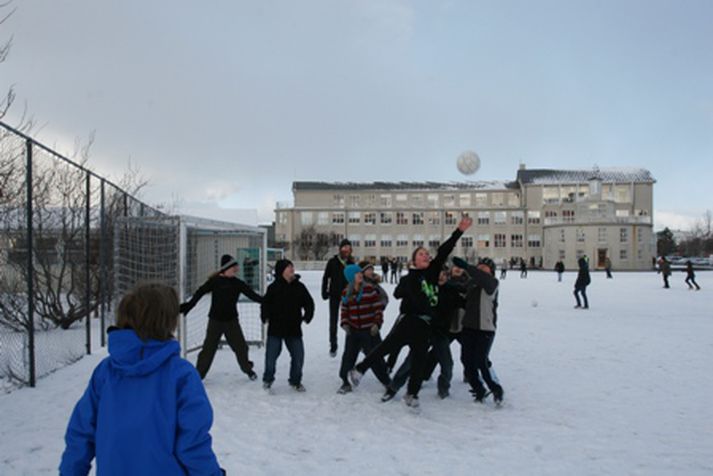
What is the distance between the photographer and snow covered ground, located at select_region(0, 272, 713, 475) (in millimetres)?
4590

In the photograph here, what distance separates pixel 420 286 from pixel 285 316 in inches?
71.7

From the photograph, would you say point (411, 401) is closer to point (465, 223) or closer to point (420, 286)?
point (420, 286)

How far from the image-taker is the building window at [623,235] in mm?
65250

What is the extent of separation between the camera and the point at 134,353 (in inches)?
90.9

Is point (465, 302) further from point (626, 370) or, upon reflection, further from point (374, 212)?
point (374, 212)

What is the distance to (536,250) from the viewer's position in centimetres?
7675

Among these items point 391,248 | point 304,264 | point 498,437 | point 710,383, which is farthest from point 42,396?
point 391,248

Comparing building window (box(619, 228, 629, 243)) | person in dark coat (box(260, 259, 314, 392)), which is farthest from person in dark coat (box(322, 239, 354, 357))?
building window (box(619, 228, 629, 243))

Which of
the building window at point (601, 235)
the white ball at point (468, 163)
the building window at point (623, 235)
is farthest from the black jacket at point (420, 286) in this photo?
the building window at point (623, 235)

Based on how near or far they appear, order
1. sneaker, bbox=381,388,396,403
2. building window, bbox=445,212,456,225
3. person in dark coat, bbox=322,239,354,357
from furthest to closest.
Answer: building window, bbox=445,212,456,225
person in dark coat, bbox=322,239,354,357
sneaker, bbox=381,388,396,403

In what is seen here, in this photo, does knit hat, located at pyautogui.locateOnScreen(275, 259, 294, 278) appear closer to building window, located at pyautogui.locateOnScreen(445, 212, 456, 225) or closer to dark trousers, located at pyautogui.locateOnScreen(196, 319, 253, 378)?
dark trousers, located at pyautogui.locateOnScreen(196, 319, 253, 378)

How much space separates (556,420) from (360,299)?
2592mm

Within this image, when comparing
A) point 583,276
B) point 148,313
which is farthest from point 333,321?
point 583,276

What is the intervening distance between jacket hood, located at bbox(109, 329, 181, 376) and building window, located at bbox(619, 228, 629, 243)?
70435 millimetres
